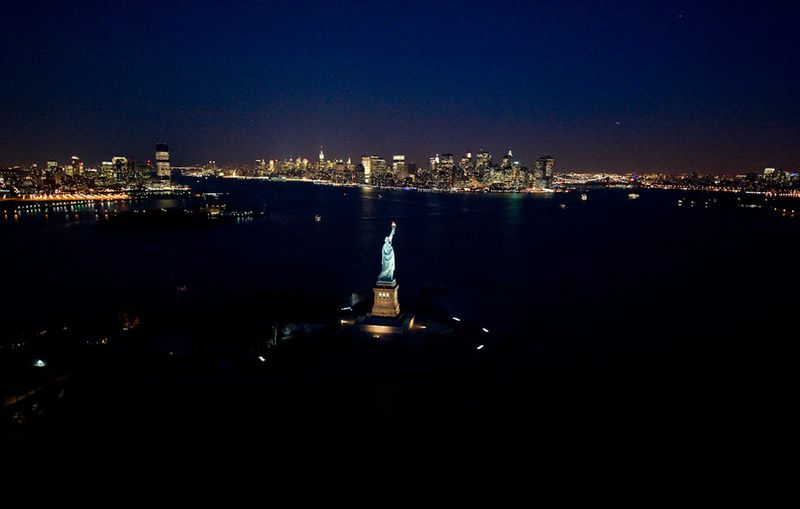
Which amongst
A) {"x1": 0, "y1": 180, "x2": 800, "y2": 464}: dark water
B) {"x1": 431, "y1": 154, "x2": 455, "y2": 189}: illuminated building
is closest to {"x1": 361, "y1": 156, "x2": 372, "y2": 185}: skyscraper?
{"x1": 431, "y1": 154, "x2": 455, "y2": 189}: illuminated building

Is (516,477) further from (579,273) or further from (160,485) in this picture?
(579,273)

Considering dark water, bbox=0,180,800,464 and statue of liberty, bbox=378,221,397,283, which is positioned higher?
statue of liberty, bbox=378,221,397,283

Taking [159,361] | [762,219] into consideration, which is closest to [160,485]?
[159,361]

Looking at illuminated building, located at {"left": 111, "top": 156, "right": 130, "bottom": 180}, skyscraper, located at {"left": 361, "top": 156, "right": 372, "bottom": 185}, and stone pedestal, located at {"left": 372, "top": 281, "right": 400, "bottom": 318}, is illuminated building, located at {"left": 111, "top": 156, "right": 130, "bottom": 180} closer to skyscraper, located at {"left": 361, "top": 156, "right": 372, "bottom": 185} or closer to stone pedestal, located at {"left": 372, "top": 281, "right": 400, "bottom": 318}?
skyscraper, located at {"left": 361, "top": 156, "right": 372, "bottom": 185}

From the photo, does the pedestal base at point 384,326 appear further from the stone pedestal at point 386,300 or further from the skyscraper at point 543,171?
the skyscraper at point 543,171

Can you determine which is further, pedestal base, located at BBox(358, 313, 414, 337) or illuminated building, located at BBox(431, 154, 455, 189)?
illuminated building, located at BBox(431, 154, 455, 189)

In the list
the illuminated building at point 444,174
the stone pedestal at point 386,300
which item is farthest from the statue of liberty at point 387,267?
the illuminated building at point 444,174
